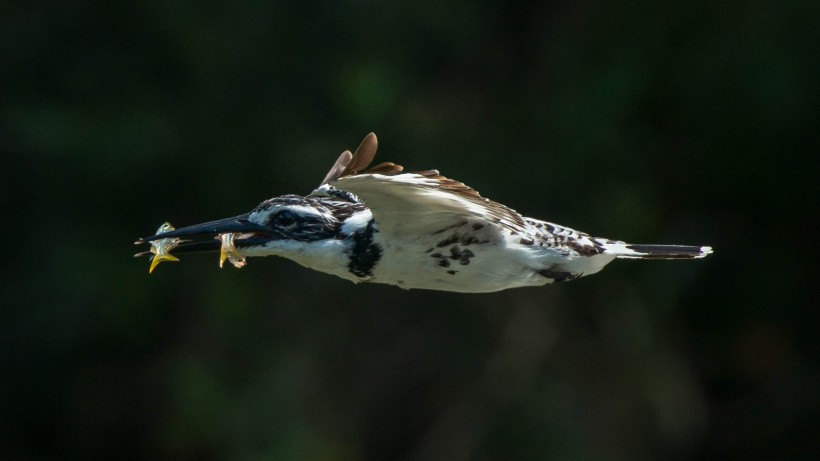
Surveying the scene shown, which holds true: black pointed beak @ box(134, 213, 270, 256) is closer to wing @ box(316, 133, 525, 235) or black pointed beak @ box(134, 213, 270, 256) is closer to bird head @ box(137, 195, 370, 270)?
bird head @ box(137, 195, 370, 270)

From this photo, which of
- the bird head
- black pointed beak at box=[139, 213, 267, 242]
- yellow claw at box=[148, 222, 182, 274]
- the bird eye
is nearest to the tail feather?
the bird head

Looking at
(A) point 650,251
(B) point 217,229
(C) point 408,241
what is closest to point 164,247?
(B) point 217,229

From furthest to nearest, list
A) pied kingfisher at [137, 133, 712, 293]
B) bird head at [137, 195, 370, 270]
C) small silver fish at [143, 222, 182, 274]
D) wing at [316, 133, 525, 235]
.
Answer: small silver fish at [143, 222, 182, 274] → bird head at [137, 195, 370, 270] → pied kingfisher at [137, 133, 712, 293] → wing at [316, 133, 525, 235]

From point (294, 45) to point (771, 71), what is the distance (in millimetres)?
2512

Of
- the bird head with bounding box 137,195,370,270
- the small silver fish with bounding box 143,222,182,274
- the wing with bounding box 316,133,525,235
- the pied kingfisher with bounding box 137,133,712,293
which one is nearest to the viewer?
the wing with bounding box 316,133,525,235

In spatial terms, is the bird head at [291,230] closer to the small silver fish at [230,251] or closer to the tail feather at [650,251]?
the small silver fish at [230,251]

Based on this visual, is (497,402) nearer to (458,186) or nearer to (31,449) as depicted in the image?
(31,449)

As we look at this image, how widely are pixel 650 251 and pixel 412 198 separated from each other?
3.10ft

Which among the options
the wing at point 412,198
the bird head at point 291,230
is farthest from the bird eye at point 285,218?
the wing at point 412,198

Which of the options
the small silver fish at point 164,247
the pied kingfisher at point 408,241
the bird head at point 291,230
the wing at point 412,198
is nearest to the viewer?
Result: the wing at point 412,198

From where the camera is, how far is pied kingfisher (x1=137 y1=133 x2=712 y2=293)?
351cm

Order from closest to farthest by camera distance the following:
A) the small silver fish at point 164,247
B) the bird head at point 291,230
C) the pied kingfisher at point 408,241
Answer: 1. the pied kingfisher at point 408,241
2. the bird head at point 291,230
3. the small silver fish at point 164,247

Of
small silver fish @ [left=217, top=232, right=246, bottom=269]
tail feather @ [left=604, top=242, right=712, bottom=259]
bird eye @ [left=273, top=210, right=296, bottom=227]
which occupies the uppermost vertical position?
tail feather @ [left=604, top=242, right=712, bottom=259]

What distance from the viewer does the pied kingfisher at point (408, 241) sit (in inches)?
138
